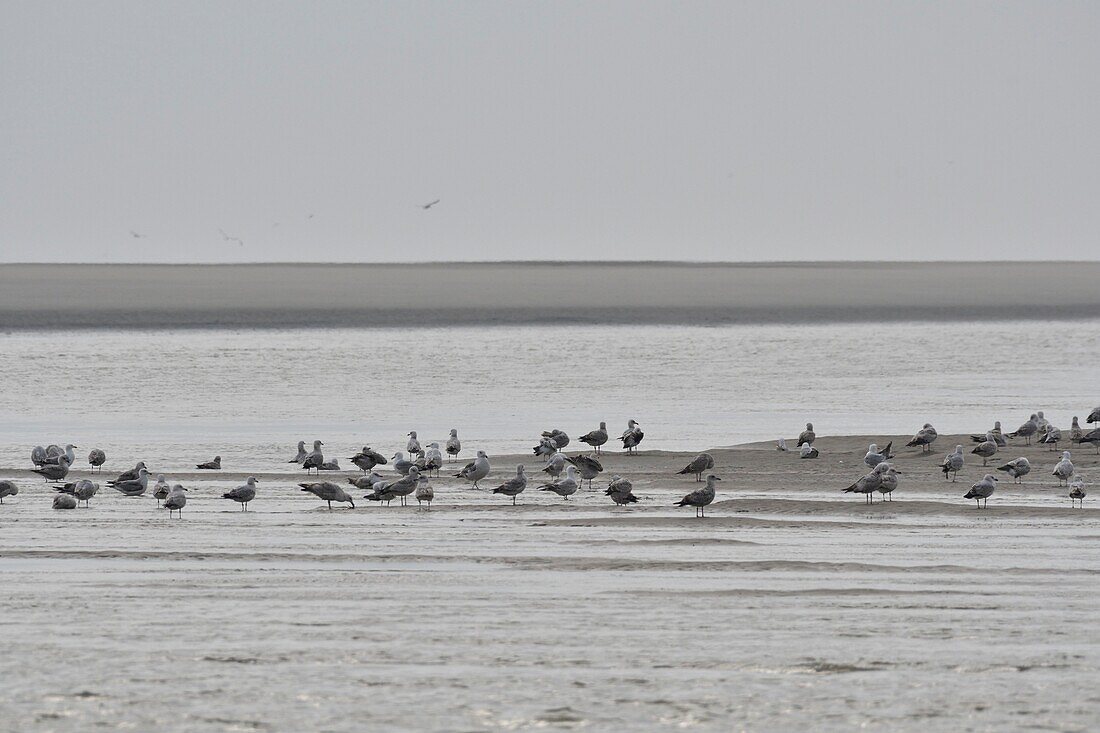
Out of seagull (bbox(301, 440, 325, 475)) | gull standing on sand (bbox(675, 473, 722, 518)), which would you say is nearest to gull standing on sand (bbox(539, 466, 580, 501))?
gull standing on sand (bbox(675, 473, 722, 518))

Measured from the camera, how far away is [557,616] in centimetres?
1322

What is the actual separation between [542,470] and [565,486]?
295 cm

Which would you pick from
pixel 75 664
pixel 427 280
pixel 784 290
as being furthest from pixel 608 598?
pixel 427 280

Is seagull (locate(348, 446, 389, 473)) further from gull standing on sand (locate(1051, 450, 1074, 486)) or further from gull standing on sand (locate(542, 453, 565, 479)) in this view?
gull standing on sand (locate(1051, 450, 1074, 486))

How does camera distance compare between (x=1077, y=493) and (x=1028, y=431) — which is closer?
(x=1077, y=493)

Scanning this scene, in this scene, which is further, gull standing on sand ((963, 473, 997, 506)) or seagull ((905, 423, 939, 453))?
seagull ((905, 423, 939, 453))

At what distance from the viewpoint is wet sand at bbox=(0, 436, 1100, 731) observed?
1073cm

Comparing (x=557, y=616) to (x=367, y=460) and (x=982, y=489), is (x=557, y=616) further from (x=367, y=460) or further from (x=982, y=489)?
(x=367, y=460)

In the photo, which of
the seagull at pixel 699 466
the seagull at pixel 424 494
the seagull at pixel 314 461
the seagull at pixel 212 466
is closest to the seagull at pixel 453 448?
the seagull at pixel 314 461

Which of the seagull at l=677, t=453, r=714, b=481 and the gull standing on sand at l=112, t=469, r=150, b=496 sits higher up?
the seagull at l=677, t=453, r=714, b=481

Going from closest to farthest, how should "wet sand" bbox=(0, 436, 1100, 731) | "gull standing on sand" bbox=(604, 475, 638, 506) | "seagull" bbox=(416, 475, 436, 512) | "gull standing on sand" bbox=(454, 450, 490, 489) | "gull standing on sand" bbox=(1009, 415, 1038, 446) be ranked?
"wet sand" bbox=(0, 436, 1100, 731) → "gull standing on sand" bbox=(604, 475, 638, 506) → "seagull" bbox=(416, 475, 436, 512) → "gull standing on sand" bbox=(454, 450, 490, 489) → "gull standing on sand" bbox=(1009, 415, 1038, 446)

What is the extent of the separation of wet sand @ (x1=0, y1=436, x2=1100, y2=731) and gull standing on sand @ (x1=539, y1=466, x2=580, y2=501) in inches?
25.5

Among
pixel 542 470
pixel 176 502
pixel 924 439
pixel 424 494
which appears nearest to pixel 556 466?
pixel 542 470

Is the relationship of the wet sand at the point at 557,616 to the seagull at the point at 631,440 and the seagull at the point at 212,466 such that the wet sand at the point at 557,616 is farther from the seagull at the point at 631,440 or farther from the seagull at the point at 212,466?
the seagull at the point at 631,440
